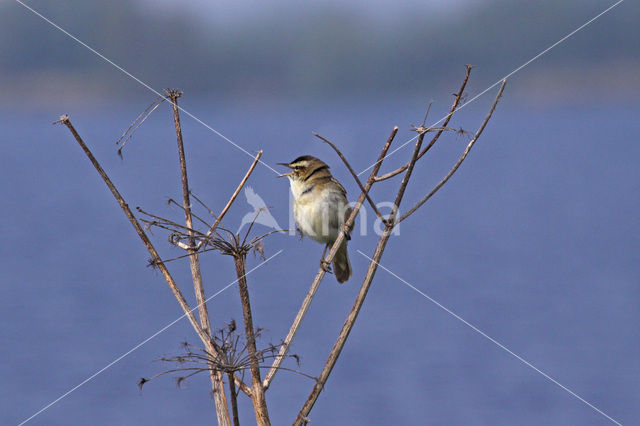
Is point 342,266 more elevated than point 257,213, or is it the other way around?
point 342,266

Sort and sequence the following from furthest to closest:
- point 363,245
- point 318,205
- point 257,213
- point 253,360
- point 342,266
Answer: point 363,245 < point 342,266 < point 318,205 < point 257,213 < point 253,360

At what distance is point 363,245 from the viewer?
1011 inches

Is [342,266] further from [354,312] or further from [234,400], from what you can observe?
[234,400]

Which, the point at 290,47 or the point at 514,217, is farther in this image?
the point at 290,47

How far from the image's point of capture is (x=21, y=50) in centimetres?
9700

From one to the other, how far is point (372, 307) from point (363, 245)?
7717 mm

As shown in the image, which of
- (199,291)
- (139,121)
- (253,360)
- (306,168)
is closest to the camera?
(253,360)

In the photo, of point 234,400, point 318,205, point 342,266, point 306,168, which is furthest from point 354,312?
point 342,266

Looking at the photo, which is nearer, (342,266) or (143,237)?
(143,237)

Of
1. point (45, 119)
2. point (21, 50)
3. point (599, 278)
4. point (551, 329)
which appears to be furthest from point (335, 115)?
point (551, 329)

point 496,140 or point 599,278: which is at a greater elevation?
point 496,140

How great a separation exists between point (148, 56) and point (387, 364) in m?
80.4

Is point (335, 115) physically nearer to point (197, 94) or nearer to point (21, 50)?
point (197, 94)

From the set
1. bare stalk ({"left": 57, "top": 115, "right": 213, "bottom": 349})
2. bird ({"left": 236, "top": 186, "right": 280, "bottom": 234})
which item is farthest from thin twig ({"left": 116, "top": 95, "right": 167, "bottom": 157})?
bird ({"left": 236, "top": 186, "right": 280, "bottom": 234})
